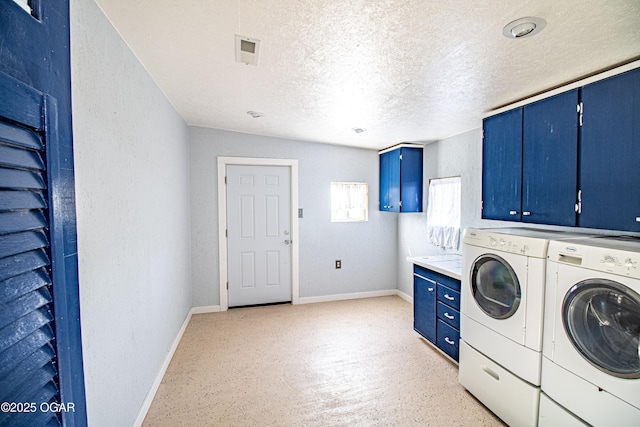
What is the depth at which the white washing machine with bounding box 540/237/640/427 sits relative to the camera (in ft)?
4.07

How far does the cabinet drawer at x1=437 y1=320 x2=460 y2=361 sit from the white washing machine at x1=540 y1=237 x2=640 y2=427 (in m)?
0.83

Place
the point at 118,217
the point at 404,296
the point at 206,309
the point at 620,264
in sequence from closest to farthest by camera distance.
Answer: the point at 620,264 → the point at 118,217 → the point at 206,309 → the point at 404,296

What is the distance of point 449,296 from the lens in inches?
97.3

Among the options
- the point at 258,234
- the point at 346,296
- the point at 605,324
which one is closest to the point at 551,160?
the point at 605,324

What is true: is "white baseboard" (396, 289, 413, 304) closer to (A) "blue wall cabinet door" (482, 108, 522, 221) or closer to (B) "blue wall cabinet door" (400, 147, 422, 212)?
(B) "blue wall cabinet door" (400, 147, 422, 212)

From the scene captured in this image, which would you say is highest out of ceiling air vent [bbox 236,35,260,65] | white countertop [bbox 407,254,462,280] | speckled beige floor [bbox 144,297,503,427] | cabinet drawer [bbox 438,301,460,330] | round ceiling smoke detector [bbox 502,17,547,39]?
ceiling air vent [bbox 236,35,260,65]

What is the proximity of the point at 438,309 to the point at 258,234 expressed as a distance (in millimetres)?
2457

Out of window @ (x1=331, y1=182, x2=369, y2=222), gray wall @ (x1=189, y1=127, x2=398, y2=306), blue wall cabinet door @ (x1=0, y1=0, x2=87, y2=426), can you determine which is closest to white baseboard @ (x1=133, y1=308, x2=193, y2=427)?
gray wall @ (x1=189, y1=127, x2=398, y2=306)

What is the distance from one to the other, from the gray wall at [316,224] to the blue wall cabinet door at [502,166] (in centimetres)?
192

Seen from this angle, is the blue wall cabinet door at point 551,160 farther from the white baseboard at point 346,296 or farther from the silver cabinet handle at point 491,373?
the white baseboard at point 346,296

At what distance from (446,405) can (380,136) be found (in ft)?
9.25

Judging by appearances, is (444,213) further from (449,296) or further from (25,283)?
(25,283)

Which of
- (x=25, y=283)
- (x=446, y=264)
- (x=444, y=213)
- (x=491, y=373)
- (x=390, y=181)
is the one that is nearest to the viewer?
(x=25, y=283)

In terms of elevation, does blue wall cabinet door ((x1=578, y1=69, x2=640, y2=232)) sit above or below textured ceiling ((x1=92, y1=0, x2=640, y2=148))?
below
